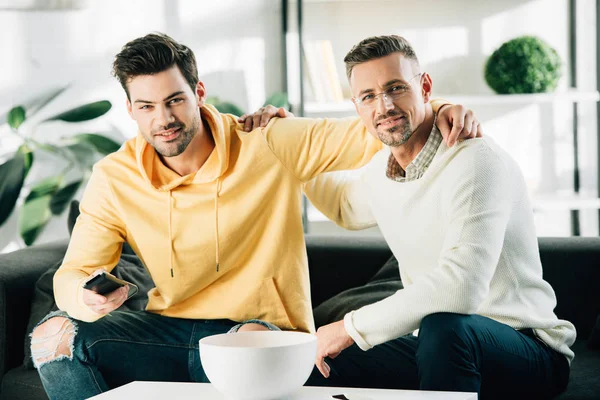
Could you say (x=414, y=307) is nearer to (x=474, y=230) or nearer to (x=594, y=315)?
(x=474, y=230)

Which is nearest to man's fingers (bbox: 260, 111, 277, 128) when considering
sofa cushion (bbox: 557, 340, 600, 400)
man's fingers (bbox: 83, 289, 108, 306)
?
man's fingers (bbox: 83, 289, 108, 306)

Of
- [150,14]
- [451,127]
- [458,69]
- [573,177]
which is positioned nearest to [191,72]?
[451,127]

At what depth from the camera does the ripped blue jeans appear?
73.5 inches

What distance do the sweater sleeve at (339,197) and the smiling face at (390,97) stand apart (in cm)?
28

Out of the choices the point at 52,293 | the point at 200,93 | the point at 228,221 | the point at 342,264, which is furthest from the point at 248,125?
the point at 52,293

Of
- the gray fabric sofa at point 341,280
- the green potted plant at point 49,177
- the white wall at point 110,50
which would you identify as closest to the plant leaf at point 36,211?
the green potted plant at point 49,177

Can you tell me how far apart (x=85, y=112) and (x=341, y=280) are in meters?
1.51

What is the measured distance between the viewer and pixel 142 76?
200 cm

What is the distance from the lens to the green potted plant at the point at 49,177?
3.38m

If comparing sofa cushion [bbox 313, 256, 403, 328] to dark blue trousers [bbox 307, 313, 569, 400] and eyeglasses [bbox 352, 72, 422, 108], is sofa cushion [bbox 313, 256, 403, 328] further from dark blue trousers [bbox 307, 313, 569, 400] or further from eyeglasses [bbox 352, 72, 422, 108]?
eyeglasses [bbox 352, 72, 422, 108]

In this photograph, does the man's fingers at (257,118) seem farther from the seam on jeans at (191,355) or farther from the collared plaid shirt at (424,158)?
the seam on jeans at (191,355)

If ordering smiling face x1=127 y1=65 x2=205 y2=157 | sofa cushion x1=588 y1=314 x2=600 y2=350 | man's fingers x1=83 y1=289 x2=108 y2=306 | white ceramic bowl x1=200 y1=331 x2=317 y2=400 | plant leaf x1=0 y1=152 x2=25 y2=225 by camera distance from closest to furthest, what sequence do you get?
1. white ceramic bowl x1=200 y1=331 x2=317 y2=400
2. man's fingers x1=83 y1=289 x2=108 y2=306
3. smiling face x1=127 y1=65 x2=205 y2=157
4. sofa cushion x1=588 y1=314 x2=600 y2=350
5. plant leaf x1=0 y1=152 x2=25 y2=225

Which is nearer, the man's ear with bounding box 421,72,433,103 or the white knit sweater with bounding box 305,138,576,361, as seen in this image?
the white knit sweater with bounding box 305,138,576,361

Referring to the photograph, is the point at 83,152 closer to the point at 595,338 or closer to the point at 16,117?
the point at 16,117
